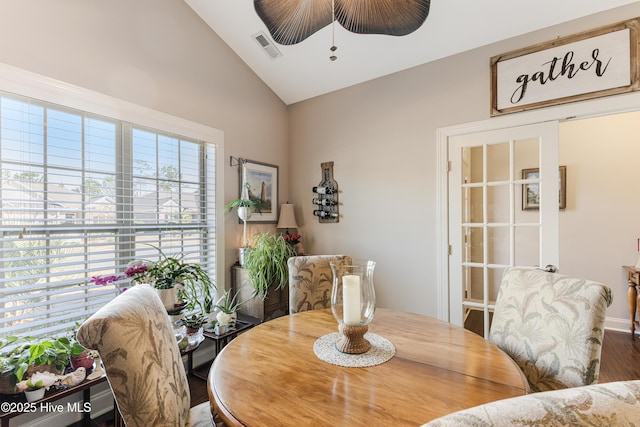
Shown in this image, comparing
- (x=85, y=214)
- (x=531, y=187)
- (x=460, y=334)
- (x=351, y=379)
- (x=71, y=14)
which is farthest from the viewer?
(x=531, y=187)

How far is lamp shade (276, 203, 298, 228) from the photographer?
3.24 meters

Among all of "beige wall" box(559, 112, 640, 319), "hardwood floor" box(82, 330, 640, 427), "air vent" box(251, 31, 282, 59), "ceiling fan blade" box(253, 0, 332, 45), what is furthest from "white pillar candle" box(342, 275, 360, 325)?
"beige wall" box(559, 112, 640, 319)

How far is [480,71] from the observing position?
7.82ft

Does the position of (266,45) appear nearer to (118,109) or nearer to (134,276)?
(118,109)

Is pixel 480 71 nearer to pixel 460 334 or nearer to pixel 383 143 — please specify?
pixel 383 143

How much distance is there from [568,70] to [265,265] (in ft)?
9.16

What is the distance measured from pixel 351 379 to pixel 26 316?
1.93 m

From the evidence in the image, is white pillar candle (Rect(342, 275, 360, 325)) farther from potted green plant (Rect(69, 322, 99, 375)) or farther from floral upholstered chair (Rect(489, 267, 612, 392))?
potted green plant (Rect(69, 322, 99, 375))

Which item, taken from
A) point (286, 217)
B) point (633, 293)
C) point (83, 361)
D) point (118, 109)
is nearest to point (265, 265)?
point (286, 217)

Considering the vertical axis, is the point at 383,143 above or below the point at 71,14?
below

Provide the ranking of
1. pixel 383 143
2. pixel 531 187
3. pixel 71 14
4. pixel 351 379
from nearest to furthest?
pixel 351 379
pixel 71 14
pixel 531 187
pixel 383 143

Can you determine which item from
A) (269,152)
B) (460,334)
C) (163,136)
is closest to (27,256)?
(163,136)

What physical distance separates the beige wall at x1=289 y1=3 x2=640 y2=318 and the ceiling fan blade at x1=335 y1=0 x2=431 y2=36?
1.09m

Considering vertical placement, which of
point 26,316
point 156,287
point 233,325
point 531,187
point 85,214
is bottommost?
point 233,325
